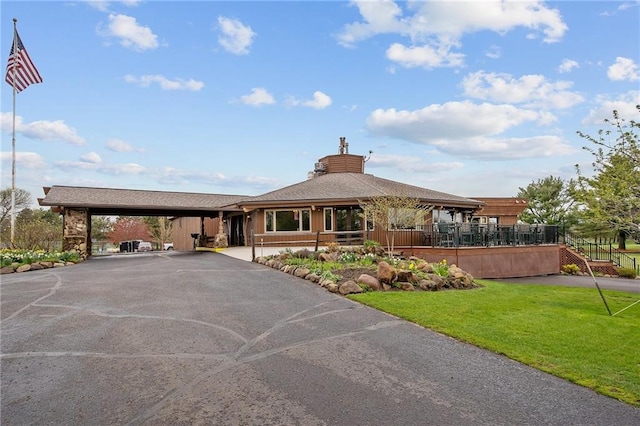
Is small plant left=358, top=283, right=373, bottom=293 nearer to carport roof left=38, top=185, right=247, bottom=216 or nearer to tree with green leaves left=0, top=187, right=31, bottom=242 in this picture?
Answer: carport roof left=38, top=185, right=247, bottom=216

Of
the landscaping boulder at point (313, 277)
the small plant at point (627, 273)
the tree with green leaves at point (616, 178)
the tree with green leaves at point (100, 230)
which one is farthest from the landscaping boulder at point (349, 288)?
the tree with green leaves at point (100, 230)

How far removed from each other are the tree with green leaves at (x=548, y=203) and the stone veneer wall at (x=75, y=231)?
1418 inches

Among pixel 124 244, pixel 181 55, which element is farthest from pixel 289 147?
pixel 124 244

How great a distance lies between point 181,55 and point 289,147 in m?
7.84

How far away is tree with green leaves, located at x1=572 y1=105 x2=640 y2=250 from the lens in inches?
282

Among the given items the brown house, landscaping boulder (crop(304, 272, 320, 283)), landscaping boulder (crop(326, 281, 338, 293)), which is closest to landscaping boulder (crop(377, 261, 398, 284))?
landscaping boulder (crop(326, 281, 338, 293))

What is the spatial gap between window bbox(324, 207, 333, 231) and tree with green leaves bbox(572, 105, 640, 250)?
14431 millimetres

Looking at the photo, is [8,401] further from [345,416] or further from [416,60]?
[416,60]

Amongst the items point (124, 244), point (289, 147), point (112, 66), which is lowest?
point (124, 244)

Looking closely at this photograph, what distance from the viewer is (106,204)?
20.7 metres

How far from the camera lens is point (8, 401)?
3.89 metres

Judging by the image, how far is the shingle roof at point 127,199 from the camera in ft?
66.8

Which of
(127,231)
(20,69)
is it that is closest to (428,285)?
(20,69)

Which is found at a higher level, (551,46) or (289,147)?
(551,46)
